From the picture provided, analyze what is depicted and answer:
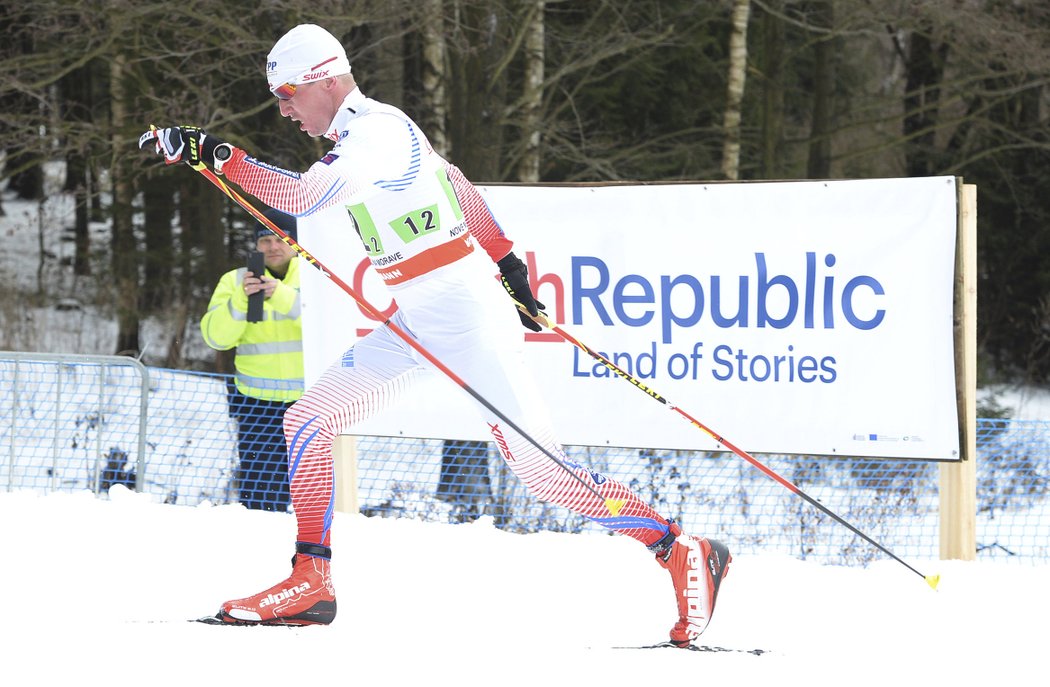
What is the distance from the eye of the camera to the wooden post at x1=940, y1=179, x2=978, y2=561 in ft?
17.3

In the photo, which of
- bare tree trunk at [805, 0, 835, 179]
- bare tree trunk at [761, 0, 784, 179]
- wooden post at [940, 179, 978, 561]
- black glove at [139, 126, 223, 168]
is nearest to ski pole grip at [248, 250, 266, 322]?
black glove at [139, 126, 223, 168]

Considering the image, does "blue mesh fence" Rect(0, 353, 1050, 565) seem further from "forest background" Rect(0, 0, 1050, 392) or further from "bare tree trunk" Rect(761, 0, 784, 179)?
"bare tree trunk" Rect(761, 0, 784, 179)

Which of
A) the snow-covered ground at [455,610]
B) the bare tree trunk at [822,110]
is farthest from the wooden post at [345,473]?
the bare tree trunk at [822,110]

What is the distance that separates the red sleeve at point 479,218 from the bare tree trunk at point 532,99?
7.01 meters

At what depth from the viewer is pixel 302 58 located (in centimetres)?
371

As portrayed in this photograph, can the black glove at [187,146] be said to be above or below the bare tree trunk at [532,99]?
below

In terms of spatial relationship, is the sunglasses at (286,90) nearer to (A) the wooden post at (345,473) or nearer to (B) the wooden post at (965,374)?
(A) the wooden post at (345,473)

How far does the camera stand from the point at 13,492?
616 centimetres

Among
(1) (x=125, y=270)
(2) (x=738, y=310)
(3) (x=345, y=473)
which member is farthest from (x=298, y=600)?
(1) (x=125, y=270)

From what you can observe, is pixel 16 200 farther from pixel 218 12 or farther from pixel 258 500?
pixel 258 500

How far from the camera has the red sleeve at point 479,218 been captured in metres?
4.15

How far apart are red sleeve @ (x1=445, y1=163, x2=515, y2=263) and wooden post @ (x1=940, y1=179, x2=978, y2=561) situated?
224cm

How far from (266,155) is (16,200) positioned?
559 inches

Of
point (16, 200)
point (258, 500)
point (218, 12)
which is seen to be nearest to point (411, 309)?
point (258, 500)
